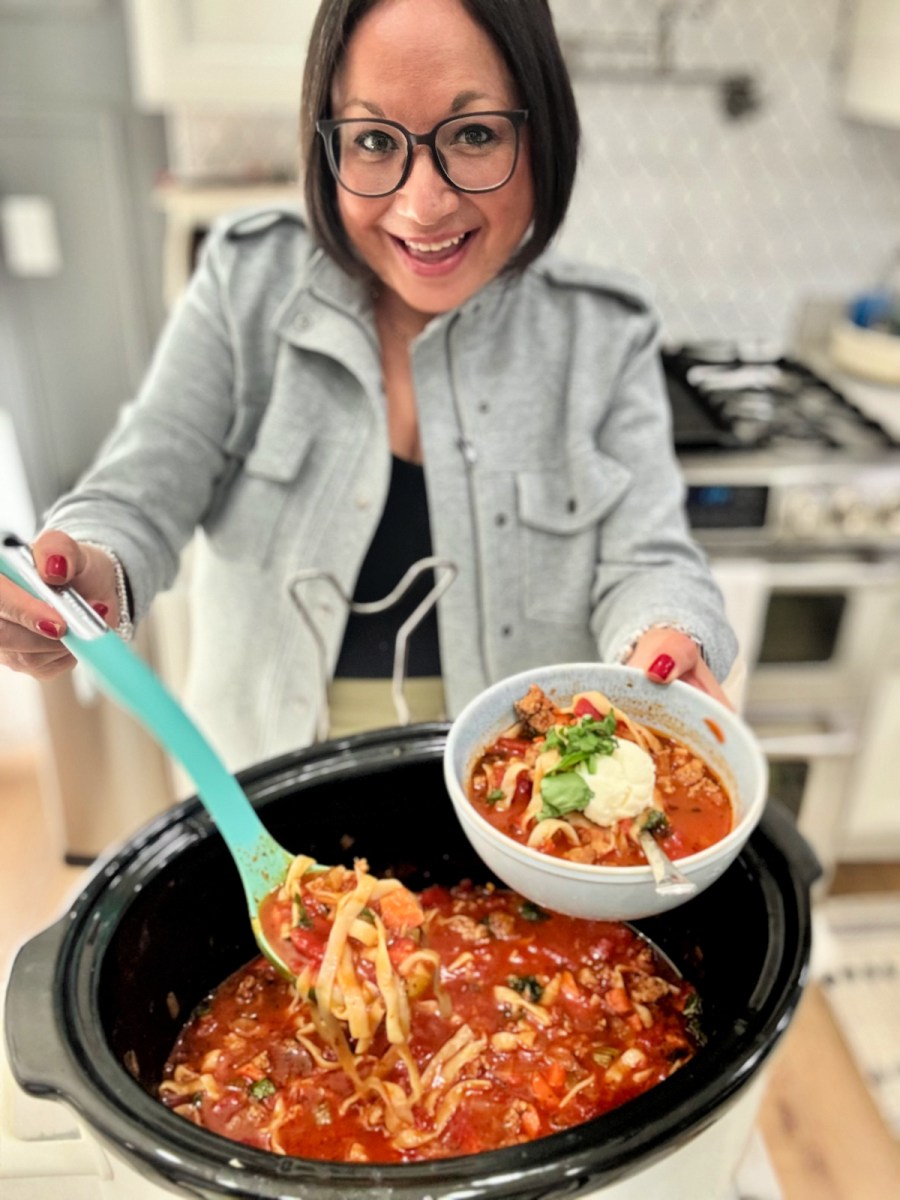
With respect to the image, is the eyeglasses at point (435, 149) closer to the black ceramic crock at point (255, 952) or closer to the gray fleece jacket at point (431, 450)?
the gray fleece jacket at point (431, 450)

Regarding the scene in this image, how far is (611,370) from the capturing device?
106cm

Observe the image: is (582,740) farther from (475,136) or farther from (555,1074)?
Answer: (475,136)

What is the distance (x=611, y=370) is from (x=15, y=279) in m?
1.72

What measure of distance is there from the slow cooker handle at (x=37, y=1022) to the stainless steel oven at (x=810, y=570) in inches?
52.7

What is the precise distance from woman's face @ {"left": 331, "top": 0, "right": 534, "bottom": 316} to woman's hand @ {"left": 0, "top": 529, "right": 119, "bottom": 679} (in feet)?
1.00

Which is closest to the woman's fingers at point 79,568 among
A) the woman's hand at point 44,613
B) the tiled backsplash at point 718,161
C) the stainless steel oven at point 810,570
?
the woman's hand at point 44,613

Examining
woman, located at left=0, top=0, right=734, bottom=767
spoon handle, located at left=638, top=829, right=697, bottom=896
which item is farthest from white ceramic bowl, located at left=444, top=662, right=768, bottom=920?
woman, located at left=0, top=0, right=734, bottom=767

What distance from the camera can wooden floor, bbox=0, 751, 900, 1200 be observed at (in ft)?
2.66

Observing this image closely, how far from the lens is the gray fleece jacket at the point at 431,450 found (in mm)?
1000

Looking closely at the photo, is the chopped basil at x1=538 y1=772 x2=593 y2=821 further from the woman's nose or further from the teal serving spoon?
the woman's nose

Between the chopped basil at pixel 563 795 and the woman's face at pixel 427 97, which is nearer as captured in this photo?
the woman's face at pixel 427 97

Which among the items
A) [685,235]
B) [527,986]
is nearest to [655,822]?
[527,986]

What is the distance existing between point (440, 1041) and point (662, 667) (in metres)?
0.34

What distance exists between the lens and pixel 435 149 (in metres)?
0.56
